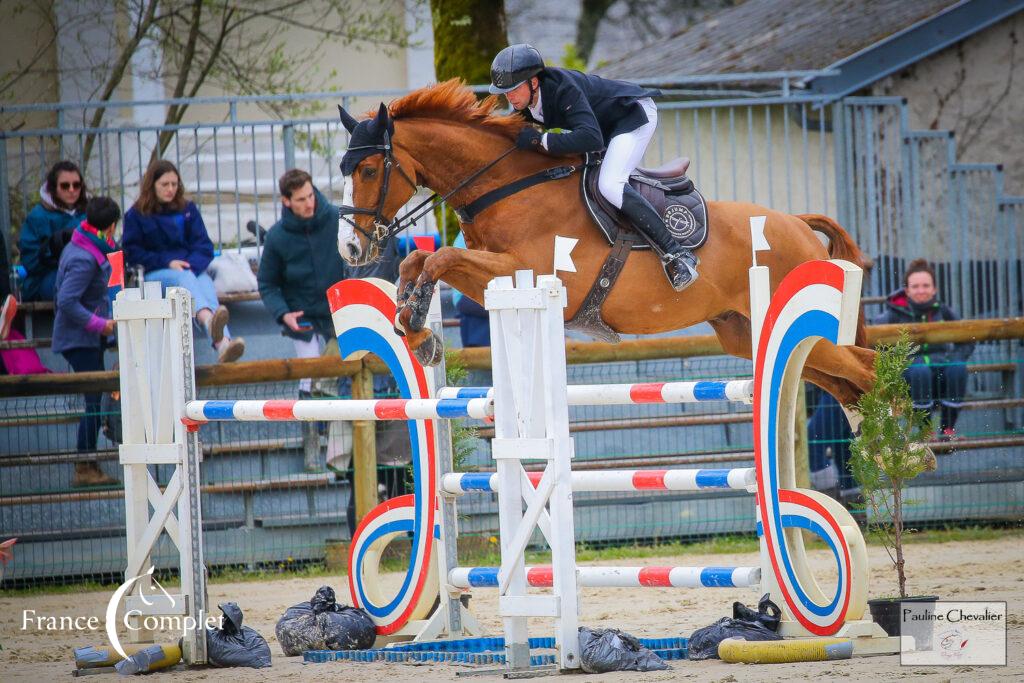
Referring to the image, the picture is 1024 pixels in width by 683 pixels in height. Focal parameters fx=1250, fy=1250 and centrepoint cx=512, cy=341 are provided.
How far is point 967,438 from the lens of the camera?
276 inches

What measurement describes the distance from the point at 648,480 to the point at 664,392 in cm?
30

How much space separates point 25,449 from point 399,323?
122 inches

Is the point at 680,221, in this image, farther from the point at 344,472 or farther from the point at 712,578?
the point at 344,472

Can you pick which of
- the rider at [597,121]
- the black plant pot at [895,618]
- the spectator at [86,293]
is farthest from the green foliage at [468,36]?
the black plant pot at [895,618]

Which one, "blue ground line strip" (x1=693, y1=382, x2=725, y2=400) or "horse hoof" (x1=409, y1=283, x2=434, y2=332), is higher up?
"horse hoof" (x1=409, y1=283, x2=434, y2=332)

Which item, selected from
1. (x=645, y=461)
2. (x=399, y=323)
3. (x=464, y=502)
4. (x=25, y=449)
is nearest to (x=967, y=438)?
(x=645, y=461)

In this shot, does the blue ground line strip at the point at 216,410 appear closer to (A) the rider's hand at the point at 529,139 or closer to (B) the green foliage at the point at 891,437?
(A) the rider's hand at the point at 529,139

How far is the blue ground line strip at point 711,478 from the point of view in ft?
14.1

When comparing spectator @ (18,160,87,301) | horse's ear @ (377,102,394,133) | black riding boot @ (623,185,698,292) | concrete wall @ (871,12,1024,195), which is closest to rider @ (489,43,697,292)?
black riding boot @ (623,185,698,292)

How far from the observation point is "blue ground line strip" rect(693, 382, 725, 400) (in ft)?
14.0

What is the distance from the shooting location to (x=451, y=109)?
5.38m

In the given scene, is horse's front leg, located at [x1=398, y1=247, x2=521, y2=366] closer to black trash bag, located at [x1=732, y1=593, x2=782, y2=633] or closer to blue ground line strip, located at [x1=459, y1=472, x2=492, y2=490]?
blue ground line strip, located at [x1=459, y1=472, x2=492, y2=490]

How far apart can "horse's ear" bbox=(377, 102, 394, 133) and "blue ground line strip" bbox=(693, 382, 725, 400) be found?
1736 millimetres

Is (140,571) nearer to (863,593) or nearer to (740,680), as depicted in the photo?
(740,680)
